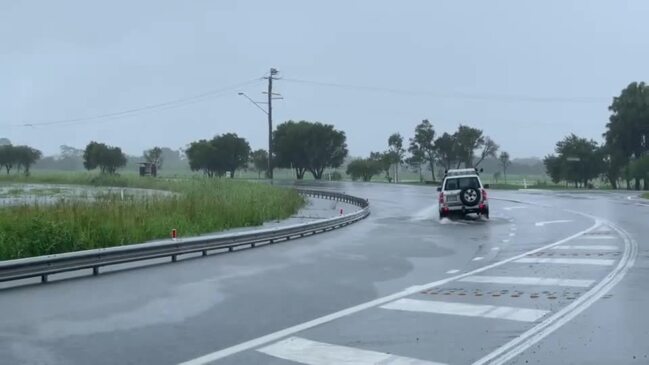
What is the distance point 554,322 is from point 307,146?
95332 millimetres

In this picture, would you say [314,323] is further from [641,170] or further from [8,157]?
[8,157]

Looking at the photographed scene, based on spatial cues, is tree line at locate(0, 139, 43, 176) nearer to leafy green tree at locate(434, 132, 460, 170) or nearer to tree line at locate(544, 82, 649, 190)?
leafy green tree at locate(434, 132, 460, 170)

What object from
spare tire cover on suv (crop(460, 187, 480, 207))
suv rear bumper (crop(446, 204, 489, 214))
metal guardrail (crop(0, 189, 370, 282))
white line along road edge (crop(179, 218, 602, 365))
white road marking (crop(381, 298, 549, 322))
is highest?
spare tire cover on suv (crop(460, 187, 480, 207))

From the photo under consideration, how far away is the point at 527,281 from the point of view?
15195mm

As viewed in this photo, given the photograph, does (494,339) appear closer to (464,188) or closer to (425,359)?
(425,359)

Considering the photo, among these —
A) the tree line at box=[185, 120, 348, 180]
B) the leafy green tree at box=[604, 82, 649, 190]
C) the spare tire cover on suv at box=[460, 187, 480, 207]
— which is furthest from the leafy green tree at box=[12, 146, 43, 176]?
the spare tire cover on suv at box=[460, 187, 480, 207]

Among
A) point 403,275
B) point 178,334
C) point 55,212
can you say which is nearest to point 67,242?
point 55,212

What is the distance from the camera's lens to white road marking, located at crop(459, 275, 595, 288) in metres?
14.8

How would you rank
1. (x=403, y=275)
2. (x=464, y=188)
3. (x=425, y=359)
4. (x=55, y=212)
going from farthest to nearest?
(x=464, y=188) < (x=55, y=212) < (x=403, y=275) < (x=425, y=359)

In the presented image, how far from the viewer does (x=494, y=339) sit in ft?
32.3

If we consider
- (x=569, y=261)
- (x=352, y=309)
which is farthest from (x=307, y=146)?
(x=352, y=309)

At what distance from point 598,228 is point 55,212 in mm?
17585

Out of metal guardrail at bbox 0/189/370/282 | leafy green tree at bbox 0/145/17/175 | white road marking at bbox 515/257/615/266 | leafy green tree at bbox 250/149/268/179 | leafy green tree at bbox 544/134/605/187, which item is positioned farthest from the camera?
leafy green tree at bbox 250/149/268/179

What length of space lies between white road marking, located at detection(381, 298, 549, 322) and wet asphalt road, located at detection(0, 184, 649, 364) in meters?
0.03
